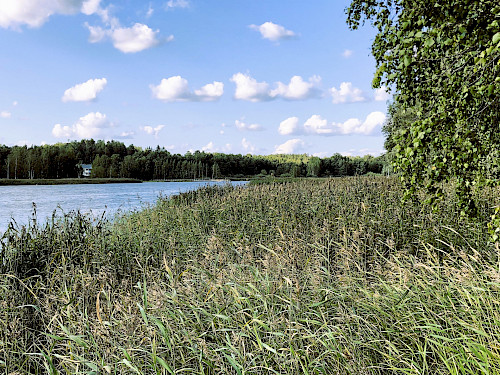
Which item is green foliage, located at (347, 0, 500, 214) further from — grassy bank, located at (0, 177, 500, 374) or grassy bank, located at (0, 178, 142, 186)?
grassy bank, located at (0, 178, 142, 186)

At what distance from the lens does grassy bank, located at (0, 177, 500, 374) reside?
2516 mm

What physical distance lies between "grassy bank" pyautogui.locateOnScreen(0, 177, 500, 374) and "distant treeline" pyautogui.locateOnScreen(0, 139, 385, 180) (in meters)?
41.6

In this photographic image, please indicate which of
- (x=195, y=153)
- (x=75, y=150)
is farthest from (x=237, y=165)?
(x=75, y=150)

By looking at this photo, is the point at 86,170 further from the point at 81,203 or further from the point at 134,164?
the point at 81,203

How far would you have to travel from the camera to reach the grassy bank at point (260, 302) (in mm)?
2516

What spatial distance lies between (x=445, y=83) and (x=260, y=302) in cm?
288

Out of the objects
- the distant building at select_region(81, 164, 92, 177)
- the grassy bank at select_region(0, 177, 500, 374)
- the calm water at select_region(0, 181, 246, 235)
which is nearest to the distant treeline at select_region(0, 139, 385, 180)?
the distant building at select_region(81, 164, 92, 177)

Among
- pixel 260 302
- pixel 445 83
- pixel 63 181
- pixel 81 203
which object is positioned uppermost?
pixel 445 83

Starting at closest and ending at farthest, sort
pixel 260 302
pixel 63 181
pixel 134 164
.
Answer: pixel 260 302
pixel 63 181
pixel 134 164

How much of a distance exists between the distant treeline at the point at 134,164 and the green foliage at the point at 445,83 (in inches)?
1712

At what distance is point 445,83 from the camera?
11.7 ft

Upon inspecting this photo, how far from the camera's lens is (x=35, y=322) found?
3.96 m

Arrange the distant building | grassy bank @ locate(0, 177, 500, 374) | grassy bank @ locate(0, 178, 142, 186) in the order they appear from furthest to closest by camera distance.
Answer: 1. the distant building
2. grassy bank @ locate(0, 178, 142, 186)
3. grassy bank @ locate(0, 177, 500, 374)

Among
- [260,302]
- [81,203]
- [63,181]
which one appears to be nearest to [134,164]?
[63,181]
